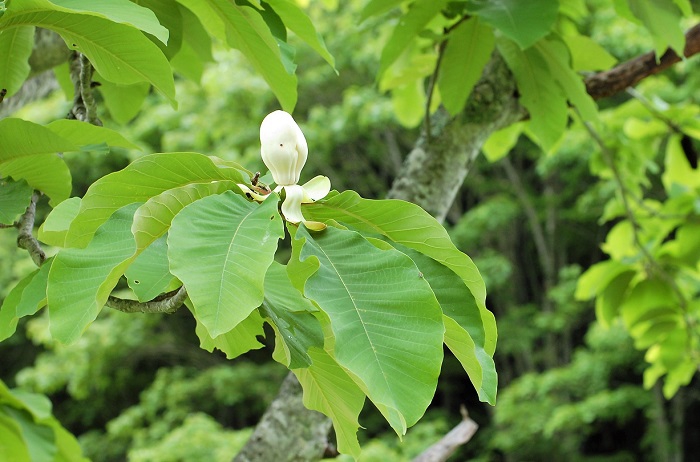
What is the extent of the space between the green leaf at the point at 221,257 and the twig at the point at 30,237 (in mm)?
255

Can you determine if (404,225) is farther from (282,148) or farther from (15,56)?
(15,56)

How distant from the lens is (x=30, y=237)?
69 centimetres

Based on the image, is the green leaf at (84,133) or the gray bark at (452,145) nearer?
the green leaf at (84,133)

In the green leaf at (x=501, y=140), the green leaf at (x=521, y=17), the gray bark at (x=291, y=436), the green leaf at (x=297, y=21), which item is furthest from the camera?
the green leaf at (x=501, y=140)

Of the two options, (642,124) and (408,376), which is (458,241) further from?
(408,376)

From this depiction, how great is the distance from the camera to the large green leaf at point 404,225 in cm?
53

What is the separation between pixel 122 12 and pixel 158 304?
0.67 ft

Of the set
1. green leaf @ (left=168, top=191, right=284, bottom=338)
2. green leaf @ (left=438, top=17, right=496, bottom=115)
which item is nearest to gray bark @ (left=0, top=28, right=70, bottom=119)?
green leaf @ (left=438, top=17, right=496, bottom=115)

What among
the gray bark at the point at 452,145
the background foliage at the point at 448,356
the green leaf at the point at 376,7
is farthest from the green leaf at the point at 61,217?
the background foliage at the point at 448,356

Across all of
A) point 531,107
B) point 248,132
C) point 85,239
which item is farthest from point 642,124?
point 248,132

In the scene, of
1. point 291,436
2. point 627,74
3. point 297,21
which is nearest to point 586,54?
point 627,74

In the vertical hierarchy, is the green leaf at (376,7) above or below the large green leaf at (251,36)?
below

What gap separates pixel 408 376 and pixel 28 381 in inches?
209

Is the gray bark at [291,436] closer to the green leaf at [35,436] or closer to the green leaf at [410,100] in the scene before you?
the green leaf at [35,436]
